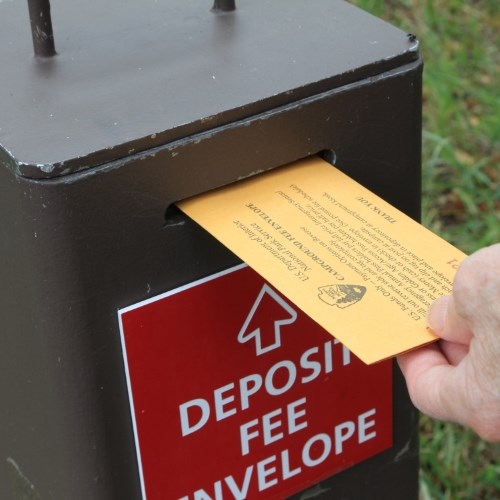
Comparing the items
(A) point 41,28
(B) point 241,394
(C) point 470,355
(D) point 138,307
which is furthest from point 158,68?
(C) point 470,355

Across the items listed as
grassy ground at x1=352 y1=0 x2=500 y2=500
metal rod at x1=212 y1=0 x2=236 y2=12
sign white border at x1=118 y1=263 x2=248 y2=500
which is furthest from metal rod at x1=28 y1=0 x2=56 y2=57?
grassy ground at x1=352 y1=0 x2=500 y2=500

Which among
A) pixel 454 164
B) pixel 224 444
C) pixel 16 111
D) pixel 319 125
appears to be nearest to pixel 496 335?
pixel 319 125

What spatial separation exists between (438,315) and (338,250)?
6.7 inches

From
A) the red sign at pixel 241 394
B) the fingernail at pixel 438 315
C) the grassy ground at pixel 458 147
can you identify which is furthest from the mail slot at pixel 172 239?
the grassy ground at pixel 458 147

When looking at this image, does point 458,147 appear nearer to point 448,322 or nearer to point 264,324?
point 264,324

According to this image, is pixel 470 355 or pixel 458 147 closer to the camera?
pixel 470 355

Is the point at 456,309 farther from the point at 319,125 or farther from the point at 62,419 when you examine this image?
the point at 62,419

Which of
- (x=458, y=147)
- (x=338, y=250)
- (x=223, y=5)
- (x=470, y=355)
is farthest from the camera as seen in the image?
(x=458, y=147)

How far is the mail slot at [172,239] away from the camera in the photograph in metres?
1.39

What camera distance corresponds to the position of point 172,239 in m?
1.45

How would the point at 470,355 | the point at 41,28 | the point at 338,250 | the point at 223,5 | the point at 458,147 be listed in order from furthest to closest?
the point at 458,147, the point at 223,5, the point at 41,28, the point at 338,250, the point at 470,355

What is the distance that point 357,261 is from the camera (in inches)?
54.0

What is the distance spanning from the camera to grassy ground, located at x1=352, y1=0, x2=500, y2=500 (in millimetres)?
2357

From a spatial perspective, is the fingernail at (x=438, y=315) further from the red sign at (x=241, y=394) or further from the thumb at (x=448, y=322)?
the red sign at (x=241, y=394)
